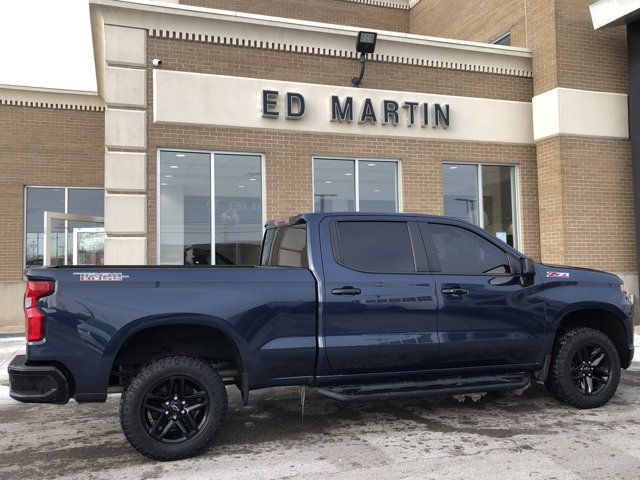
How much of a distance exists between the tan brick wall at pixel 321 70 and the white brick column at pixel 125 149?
1.24ft

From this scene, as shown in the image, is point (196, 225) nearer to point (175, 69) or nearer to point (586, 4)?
point (175, 69)

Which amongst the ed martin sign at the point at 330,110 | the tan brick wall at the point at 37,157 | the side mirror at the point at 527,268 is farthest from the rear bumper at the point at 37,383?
the tan brick wall at the point at 37,157

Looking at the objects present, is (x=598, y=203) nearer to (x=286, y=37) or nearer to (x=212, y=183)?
(x=286, y=37)

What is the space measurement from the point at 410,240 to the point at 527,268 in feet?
3.70

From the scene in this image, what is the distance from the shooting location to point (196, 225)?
9.82 metres

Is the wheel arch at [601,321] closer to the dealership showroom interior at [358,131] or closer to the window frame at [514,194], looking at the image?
the dealership showroom interior at [358,131]

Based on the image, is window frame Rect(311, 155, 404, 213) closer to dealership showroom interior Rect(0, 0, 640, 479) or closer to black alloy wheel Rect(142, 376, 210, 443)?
dealership showroom interior Rect(0, 0, 640, 479)

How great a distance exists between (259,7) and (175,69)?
21.3 feet

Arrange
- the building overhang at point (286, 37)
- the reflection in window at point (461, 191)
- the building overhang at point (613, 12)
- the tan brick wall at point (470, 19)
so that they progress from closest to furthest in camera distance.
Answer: the building overhang at point (286, 37) < the building overhang at point (613, 12) < the reflection in window at point (461, 191) < the tan brick wall at point (470, 19)

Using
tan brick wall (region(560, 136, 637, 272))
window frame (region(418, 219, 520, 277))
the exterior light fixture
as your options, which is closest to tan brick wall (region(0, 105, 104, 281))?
the exterior light fixture

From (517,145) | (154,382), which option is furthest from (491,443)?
(517,145)

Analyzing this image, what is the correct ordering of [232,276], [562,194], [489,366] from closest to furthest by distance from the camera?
1. [232,276]
2. [489,366]
3. [562,194]

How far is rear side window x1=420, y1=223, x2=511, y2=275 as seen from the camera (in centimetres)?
521

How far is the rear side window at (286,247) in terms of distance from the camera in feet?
16.3
